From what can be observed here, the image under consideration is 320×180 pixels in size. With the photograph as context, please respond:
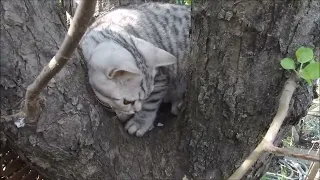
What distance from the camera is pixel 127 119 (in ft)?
4.50

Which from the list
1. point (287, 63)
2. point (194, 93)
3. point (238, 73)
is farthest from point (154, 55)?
point (287, 63)

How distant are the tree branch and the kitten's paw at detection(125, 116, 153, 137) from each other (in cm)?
37

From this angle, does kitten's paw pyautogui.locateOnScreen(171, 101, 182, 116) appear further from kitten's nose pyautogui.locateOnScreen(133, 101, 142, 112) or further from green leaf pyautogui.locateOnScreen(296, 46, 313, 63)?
green leaf pyautogui.locateOnScreen(296, 46, 313, 63)

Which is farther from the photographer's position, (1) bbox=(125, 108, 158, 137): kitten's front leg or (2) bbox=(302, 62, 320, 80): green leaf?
(1) bbox=(125, 108, 158, 137): kitten's front leg

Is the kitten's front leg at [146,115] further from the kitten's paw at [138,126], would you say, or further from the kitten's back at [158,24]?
the kitten's back at [158,24]

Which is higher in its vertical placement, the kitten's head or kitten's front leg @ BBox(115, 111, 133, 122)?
the kitten's head

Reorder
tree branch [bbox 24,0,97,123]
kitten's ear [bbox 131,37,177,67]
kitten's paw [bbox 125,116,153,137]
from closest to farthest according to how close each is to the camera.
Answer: tree branch [bbox 24,0,97,123] < kitten's paw [bbox 125,116,153,137] < kitten's ear [bbox 131,37,177,67]

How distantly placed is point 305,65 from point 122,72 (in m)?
0.57

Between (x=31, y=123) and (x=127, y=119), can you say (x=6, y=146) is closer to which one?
(x=31, y=123)

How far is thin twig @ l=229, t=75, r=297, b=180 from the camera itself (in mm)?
824

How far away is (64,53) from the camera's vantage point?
25.4 inches

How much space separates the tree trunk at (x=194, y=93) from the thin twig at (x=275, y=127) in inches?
1.2

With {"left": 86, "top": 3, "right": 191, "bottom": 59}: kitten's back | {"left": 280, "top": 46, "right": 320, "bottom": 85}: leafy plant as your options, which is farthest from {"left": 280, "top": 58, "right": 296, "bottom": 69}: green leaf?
{"left": 86, "top": 3, "right": 191, "bottom": 59}: kitten's back

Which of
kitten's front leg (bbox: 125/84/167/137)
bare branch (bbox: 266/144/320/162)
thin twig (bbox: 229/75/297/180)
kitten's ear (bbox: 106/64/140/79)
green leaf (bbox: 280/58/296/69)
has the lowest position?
kitten's front leg (bbox: 125/84/167/137)
